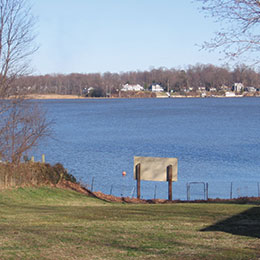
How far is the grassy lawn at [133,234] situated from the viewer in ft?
26.0

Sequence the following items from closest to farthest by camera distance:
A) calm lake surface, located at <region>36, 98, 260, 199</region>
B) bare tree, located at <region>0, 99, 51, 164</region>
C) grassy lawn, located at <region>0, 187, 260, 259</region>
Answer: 1. grassy lawn, located at <region>0, 187, 260, 259</region>
2. bare tree, located at <region>0, 99, 51, 164</region>
3. calm lake surface, located at <region>36, 98, 260, 199</region>

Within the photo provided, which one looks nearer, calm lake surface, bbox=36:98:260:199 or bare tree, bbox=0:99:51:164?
bare tree, bbox=0:99:51:164

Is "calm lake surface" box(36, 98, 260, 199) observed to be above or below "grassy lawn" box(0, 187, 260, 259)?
below

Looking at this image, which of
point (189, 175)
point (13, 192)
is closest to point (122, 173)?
point (189, 175)

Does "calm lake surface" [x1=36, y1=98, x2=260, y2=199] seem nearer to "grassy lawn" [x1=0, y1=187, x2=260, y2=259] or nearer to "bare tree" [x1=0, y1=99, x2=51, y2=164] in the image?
"bare tree" [x1=0, y1=99, x2=51, y2=164]

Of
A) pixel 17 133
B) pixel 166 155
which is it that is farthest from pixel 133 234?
pixel 166 155

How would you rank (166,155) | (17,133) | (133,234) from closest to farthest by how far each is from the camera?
(133,234)
(17,133)
(166,155)

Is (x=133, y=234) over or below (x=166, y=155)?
over

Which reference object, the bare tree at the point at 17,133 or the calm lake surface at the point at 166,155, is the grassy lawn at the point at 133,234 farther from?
the calm lake surface at the point at 166,155

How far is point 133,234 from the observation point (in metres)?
9.76

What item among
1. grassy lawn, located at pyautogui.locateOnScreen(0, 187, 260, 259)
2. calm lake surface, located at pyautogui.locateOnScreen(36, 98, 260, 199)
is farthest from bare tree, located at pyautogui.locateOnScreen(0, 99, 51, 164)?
grassy lawn, located at pyautogui.locateOnScreen(0, 187, 260, 259)

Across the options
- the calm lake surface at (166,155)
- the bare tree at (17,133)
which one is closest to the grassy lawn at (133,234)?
the bare tree at (17,133)

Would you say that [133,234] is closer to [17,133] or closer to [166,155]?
[17,133]

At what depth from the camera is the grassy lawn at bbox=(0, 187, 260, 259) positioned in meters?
7.93
